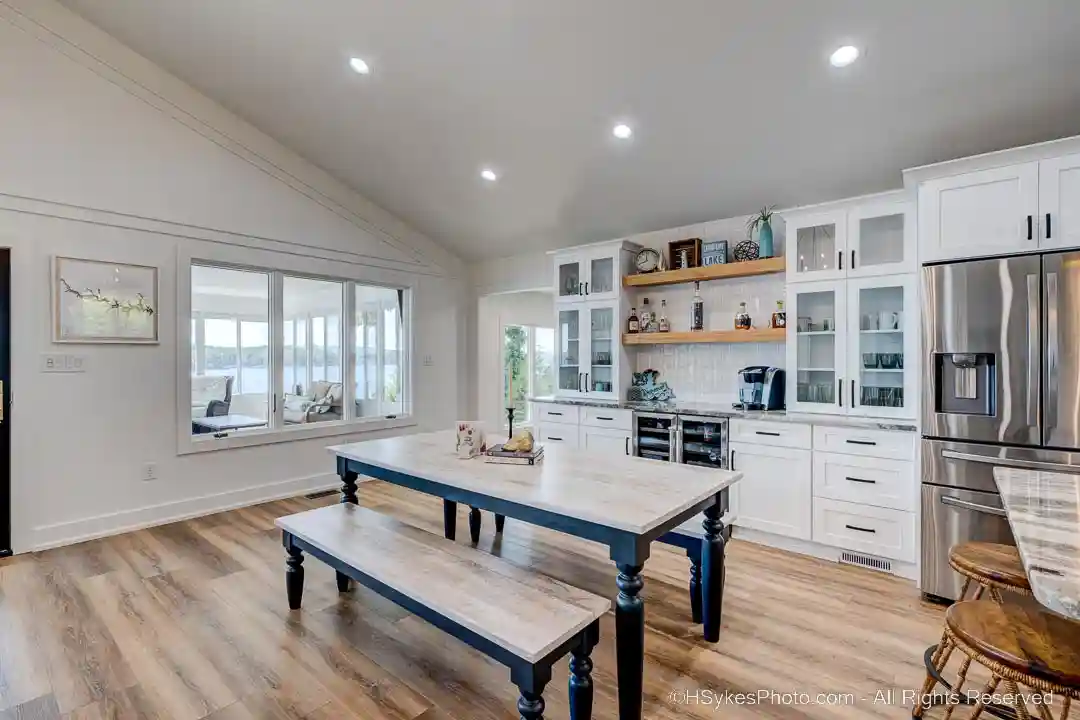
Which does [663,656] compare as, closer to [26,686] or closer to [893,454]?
[893,454]

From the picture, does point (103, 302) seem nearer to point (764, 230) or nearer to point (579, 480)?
point (579, 480)

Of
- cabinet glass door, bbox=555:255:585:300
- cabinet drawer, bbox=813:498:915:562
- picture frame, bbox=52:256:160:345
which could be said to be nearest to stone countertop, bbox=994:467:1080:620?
cabinet drawer, bbox=813:498:915:562

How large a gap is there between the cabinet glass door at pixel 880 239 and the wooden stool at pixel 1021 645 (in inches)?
94.2

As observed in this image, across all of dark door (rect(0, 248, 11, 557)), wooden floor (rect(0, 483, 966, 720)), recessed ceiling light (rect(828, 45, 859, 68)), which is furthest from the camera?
dark door (rect(0, 248, 11, 557))

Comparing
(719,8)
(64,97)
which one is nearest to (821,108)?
(719,8)

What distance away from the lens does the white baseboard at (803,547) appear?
3.18m

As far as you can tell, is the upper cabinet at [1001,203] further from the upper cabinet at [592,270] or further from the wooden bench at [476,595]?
the wooden bench at [476,595]

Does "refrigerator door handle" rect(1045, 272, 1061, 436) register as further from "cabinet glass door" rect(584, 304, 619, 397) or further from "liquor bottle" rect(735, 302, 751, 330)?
"cabinet glass door" rect(584, 304, 619, 397)

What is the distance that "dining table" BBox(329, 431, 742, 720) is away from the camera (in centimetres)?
181

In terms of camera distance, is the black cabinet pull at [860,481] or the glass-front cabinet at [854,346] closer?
the black cabinet pull at [860,481]

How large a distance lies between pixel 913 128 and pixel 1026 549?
2.79 m

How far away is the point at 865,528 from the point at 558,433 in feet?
Result: 8.00

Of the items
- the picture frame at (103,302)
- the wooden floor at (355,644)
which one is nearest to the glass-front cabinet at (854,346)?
the wooden floor at (355,644)

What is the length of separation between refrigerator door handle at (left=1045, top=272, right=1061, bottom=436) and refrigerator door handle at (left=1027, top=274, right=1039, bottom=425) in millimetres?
42
